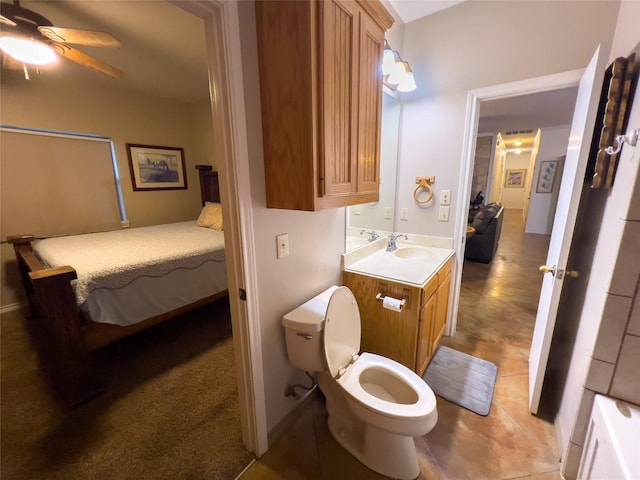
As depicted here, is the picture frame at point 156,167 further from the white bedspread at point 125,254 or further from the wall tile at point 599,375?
the wall tile at point 599,375

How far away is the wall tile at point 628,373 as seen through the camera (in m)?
1.03

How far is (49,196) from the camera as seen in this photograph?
3.05 metres

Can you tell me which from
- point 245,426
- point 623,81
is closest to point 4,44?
point 245,426

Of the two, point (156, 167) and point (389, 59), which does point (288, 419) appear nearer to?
point (389, 59)

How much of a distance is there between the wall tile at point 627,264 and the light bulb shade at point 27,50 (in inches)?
132

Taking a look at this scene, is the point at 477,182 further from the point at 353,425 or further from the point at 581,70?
the point at 353,425

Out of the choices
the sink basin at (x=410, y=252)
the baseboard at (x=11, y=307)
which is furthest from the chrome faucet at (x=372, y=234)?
the baseboard at (x=11, y=307)

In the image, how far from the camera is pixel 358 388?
127 cm

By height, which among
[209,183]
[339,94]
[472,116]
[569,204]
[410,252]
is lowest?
[410,252]

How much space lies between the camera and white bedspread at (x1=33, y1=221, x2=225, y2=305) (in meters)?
1.82

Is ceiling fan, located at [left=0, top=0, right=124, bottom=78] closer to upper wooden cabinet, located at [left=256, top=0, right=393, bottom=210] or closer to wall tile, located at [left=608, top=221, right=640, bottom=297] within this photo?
upper wooden cabinet, located at [left=256, top=0, right=393, bottom=210]

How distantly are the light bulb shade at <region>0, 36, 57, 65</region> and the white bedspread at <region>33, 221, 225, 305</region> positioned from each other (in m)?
1.43

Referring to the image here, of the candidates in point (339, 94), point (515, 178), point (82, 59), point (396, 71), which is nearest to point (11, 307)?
point (82, 59)

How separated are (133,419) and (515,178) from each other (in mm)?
12577
